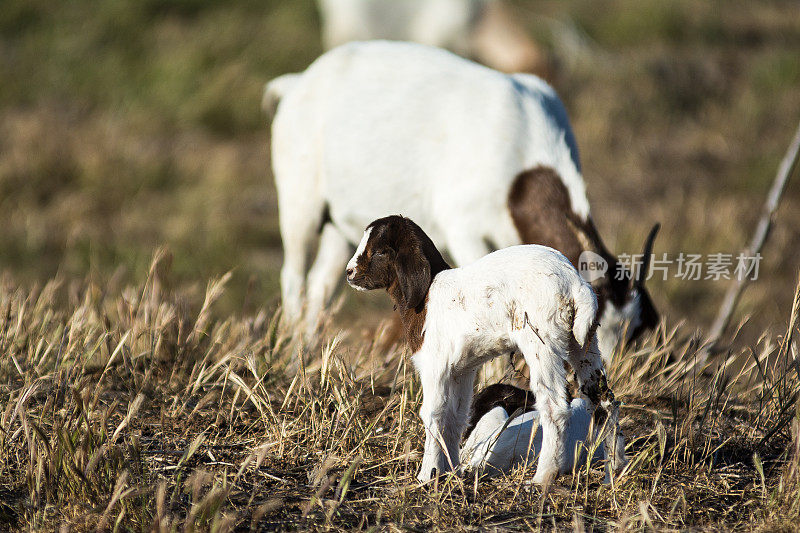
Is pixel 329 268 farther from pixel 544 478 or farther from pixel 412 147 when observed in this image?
pixel 544 478

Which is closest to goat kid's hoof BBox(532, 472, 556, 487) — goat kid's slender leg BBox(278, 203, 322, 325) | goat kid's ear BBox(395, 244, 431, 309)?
goat kid's ear BBox(395, 244, 431, 309)

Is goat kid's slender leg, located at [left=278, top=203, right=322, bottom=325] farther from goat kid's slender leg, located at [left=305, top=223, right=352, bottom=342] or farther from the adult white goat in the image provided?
goat kid's slender leg, located at [left=305, top=223, right=352, bottom=342]

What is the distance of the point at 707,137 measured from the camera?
31.6 ft

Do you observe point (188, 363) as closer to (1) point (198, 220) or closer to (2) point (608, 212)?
(1) point (198, 220)

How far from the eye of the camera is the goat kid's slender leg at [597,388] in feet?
7.24

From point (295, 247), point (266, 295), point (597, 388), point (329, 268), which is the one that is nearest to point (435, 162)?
point (295, 247)

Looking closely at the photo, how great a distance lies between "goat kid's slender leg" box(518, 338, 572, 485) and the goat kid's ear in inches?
10.8

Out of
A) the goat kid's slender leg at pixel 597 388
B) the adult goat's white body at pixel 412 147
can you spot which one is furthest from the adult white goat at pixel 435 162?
the goat kid's slender leg at pixel 597 388

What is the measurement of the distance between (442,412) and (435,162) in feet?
5.44

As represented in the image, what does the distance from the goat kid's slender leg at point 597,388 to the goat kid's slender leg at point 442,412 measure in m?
0.27

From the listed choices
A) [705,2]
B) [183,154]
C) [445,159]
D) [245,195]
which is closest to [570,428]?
[445,159]

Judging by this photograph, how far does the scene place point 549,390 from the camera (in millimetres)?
2137

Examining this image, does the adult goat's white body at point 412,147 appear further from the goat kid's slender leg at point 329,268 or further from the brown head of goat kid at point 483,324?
the brown head of goat kid at point 483,324

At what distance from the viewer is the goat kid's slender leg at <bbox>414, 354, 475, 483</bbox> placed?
2.20 meters
